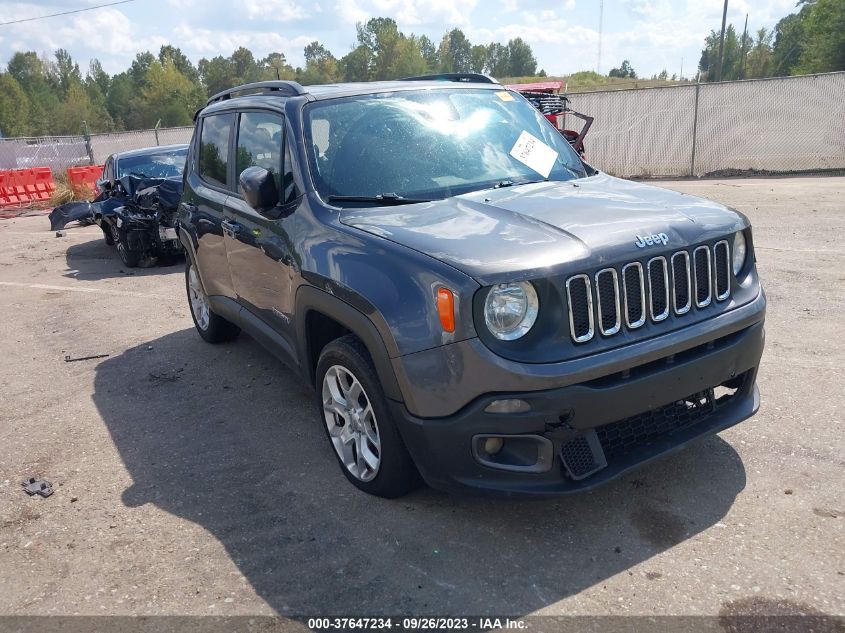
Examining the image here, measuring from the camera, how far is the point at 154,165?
11.4 m

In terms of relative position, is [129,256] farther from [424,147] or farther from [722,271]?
[722,271]

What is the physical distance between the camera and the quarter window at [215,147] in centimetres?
514

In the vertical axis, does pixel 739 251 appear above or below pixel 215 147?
below

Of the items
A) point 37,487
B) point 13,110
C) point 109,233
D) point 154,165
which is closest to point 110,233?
point 109,233

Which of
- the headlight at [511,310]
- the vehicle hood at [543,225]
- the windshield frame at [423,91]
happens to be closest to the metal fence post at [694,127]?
the windshield frame at [423,91]

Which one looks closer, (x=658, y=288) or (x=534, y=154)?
(x=658, y=288)

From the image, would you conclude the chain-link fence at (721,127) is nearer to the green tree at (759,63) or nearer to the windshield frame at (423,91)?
the windshield frame at (423,91)

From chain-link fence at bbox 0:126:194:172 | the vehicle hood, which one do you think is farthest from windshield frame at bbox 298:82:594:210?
chain-link fence at bbox 0:126:194:172

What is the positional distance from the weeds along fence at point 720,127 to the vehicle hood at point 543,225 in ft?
50.6

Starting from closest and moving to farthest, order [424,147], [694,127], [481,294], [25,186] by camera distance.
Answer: [481,294], [424,147], [694,127], [25,186]

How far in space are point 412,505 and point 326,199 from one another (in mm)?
1635

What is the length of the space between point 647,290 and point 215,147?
361cm

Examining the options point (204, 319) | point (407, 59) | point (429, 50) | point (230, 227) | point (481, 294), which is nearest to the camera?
point (481, 294)

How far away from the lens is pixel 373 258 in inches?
128
